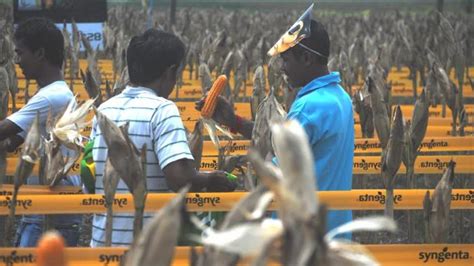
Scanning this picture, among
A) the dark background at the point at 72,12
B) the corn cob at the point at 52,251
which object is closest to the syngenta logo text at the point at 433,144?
the dark background at the point at 72,12

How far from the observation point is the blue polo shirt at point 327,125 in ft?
11.9

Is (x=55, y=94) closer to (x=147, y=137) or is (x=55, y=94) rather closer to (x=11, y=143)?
(x=11, y=143)

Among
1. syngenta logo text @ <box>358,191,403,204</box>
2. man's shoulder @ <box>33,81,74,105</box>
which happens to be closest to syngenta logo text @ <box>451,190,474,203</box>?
syngenta logo text @ <box>358,191,403,204</box>

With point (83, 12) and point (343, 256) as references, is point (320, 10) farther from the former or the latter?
point (343, 256)

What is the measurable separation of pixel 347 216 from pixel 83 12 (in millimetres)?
7513

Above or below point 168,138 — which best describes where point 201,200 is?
below

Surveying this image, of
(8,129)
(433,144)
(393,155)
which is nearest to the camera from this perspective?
(393,155)

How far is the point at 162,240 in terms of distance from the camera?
5.28ft

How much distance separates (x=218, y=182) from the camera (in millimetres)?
3613

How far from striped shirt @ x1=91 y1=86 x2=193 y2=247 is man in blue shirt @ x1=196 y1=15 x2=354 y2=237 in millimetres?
471

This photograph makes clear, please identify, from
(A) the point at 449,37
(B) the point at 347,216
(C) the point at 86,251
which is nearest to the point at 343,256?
(C) the point at 86,251

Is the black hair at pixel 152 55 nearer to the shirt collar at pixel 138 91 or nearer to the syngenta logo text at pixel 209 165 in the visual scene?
the shirt collar at pixel 138 91

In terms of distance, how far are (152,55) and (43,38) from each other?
1128 mm

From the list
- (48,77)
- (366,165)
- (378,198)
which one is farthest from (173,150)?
(366,165)
